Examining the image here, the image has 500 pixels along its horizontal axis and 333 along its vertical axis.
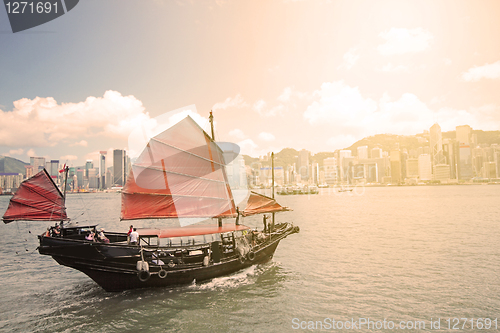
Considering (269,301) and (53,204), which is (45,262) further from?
(269,301)

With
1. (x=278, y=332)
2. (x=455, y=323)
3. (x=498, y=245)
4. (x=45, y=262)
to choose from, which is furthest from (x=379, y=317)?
(x=45, y=262)

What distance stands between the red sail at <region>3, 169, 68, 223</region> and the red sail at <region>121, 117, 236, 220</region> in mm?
4199

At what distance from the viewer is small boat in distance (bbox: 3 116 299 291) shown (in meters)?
14.4

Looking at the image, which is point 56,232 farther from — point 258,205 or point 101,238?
point 258,205

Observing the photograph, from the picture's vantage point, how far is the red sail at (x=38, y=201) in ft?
55.8

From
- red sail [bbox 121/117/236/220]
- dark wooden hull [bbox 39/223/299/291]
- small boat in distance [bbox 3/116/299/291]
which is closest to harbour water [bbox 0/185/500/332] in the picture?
dark wooden hull [bbox 39/223/299/291]

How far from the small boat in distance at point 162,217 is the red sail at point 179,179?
6 cm

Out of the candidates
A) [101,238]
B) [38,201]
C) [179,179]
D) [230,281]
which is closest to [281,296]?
[230,281]

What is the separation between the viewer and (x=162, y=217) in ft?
61.0

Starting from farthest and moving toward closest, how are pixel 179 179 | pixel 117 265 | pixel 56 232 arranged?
pixel 179 179 → pixel 56 232 → pixel 117 265

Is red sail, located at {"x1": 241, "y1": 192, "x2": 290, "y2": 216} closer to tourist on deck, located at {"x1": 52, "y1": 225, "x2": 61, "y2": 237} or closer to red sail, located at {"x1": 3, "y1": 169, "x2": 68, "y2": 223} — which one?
tourist on deck, located at {"x1": 52, "y1": 225, "x2": 61, "y2": 237}

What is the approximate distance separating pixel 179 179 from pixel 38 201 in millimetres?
8534

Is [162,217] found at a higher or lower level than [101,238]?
higher

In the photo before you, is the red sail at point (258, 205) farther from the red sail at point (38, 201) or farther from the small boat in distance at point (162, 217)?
the red sail at point (38, 201)
